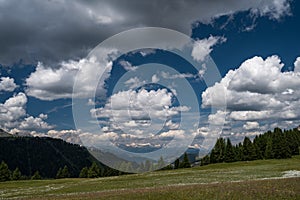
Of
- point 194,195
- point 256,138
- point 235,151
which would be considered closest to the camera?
point 194,195

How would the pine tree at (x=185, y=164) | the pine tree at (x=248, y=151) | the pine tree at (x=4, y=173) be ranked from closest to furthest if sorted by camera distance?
1. the pine tree at (x=4, y=173)
2. the pine tree at (x=248, y=151)
3. the pine tree at (x=185, y=164)

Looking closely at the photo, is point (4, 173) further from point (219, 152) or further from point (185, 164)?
point (219, 152)

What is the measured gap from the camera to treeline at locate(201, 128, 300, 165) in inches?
4048

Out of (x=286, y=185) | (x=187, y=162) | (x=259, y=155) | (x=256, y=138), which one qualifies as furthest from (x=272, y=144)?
(x=286, y=185)

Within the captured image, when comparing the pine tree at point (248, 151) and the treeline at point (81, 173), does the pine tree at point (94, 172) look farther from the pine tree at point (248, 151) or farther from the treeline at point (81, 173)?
the pine tree at point (248, 151)

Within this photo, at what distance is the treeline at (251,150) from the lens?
4048 inches

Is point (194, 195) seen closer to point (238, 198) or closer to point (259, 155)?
point (238, 198)

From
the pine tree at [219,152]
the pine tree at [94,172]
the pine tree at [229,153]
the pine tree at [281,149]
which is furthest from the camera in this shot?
the pine tree at [94,172]

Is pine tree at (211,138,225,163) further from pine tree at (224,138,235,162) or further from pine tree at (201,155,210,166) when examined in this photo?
pine tree at (201,155,210,166)

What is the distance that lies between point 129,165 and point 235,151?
59051mm

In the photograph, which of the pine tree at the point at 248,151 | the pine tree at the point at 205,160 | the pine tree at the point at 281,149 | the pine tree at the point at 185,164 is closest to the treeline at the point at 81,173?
the pine tree at the point at 185,164

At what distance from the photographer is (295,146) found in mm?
121750

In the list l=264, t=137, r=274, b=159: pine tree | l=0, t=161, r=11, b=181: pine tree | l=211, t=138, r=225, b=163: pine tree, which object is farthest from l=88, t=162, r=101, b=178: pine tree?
l=264, t=137, r=274, b=159: pine tree

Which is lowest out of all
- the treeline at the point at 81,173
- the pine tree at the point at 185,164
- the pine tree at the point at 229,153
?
the treeline at the point at 81,173
